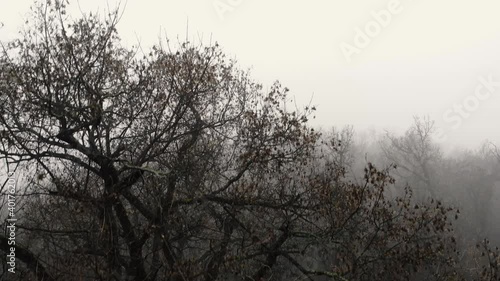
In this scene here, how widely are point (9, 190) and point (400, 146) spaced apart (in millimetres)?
45041

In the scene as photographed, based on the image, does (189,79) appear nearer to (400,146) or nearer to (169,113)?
(169,113)

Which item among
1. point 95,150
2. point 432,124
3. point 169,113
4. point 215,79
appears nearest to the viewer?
point 95,150

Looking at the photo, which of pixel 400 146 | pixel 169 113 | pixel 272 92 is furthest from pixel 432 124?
pixel 169 113

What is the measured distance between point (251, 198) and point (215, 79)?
151 inches

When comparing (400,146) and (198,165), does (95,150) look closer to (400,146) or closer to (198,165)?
(198,165)

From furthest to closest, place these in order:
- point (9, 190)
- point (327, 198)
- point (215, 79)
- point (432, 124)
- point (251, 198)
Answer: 1. point (432, 124)
2. point (215, 79)
3. point (251, 198)
4. point (327, 198)
5. point (9, 190)

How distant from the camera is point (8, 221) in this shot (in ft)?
22.1

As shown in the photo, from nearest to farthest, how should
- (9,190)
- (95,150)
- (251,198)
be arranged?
(9,190) → (95,150) → (251,198)

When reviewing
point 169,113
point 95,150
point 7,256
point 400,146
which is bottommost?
point 7,256

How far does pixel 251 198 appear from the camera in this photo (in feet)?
28.1

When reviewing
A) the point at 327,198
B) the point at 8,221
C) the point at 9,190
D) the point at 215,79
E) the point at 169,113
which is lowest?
the point at 327,198

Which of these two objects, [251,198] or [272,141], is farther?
[272,141]

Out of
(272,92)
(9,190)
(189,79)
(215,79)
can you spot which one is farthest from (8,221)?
(272,92)

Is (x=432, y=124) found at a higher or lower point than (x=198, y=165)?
higher
